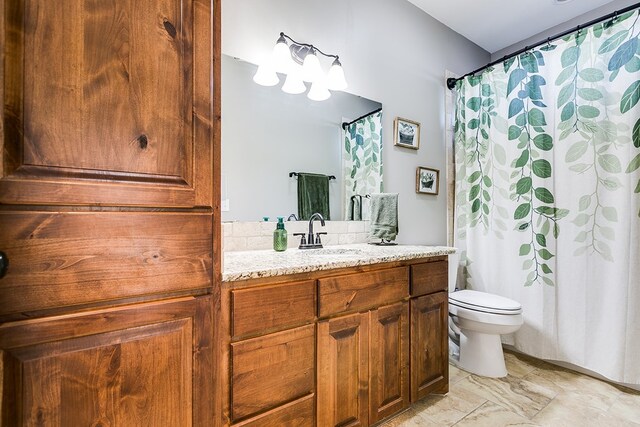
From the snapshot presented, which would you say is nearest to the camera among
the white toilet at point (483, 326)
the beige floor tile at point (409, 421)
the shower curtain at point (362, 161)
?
the beige floor tile at point (409, 421)

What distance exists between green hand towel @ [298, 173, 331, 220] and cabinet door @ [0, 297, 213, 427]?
3.29 ft

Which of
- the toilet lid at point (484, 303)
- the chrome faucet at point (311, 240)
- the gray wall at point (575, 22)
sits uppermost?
the gray wall at point (575, 22)

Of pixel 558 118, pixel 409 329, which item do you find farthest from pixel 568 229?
pixel 409 329

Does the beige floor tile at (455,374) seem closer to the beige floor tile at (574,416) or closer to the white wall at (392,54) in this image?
the beige floor tile at (574,416)

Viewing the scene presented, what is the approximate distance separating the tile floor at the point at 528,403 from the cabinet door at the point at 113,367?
1.13m

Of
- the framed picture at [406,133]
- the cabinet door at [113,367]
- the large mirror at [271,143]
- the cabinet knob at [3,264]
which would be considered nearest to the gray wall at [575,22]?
the framed picture at [406,133]

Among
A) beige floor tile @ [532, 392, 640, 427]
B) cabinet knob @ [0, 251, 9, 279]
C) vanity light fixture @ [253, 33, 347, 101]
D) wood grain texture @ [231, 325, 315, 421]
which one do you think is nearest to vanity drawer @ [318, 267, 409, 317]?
wood grain texture @ [231, 325, 315, 421]

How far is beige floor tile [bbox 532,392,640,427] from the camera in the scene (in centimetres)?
154

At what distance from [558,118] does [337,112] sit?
148 centimetres

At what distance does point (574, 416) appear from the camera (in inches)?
62.9

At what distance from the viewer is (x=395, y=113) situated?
2281 millimetres

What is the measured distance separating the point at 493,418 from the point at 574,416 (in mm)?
435

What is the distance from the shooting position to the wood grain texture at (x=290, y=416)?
3.44 feet

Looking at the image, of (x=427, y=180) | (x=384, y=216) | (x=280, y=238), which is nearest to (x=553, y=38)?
(x=427, y=180)
